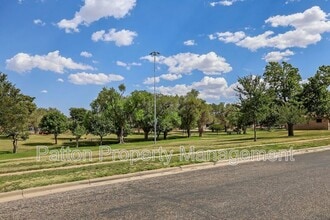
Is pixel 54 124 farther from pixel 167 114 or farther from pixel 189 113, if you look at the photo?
pixel 189 113

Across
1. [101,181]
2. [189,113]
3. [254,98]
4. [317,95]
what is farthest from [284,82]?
[101,181]

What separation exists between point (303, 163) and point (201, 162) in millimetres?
3902

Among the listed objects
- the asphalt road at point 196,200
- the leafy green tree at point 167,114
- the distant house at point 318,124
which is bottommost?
the asphalt road at point 196,200

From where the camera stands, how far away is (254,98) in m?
29.1

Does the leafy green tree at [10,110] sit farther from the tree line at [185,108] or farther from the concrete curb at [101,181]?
the concrete curb at [101,181]

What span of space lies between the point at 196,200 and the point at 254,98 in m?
22.9

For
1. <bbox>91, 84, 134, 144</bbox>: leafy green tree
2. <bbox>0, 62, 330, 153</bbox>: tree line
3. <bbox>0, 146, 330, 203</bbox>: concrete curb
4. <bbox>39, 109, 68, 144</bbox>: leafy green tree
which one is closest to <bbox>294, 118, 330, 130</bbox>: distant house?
<bbox>0, 62, 330, 153</bbox>: tree line

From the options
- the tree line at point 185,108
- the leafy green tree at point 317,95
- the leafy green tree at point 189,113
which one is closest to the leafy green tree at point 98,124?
the tree line at point 185,108

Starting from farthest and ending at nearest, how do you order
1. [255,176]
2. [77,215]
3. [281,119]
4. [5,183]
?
[281,119]
[255,176]
[5,183]
[77,215]

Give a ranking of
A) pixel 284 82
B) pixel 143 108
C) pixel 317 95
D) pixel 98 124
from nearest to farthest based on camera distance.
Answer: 1. pixel 284 82
2. pixel 317 95
3. pixel 98 124
4. pixel 143 108

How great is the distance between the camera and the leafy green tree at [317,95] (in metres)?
47.0

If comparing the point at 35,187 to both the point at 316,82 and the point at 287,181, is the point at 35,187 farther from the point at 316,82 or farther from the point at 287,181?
the point at 316,82

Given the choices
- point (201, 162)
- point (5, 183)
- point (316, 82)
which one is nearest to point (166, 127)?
point (316, 82)

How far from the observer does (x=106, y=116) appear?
176 feet
